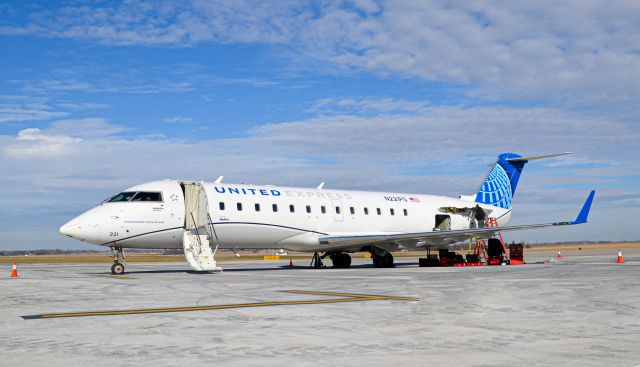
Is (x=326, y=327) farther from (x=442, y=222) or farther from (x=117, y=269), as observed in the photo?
(x=442, y=222)

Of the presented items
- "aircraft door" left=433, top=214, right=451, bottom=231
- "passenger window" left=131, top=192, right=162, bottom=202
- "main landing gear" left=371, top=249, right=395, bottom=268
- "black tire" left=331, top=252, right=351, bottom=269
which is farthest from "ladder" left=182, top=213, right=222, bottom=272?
"aircraft door" left=433, top=214, right=451, bottom=231

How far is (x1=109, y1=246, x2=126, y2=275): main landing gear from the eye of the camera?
23984 mm

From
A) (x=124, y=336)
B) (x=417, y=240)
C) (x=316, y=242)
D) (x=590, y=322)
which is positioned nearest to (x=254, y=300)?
(x=124, y=336)

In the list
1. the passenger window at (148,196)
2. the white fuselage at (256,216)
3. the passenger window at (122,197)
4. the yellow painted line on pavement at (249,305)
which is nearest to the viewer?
the yellow painted line on pavement at (249,305)

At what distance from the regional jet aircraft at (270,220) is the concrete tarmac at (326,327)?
954cm

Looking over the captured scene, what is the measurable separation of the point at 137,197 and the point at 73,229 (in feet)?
9.16

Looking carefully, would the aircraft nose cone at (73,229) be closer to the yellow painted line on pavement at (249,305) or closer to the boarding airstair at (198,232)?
the boarding airstair at (198,232)

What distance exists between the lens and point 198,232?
2634 cm

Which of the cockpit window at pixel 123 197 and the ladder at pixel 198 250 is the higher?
the cockpit window at pixel 123 197

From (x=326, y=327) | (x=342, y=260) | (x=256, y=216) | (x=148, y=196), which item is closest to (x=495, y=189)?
(x=342, y=260)

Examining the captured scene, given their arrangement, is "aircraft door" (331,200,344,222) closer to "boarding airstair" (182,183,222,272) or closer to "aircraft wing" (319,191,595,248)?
"aircraft wing" (319,191,595,248)

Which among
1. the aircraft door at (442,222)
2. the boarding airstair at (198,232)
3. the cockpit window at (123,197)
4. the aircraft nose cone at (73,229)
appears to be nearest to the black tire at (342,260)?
the aircraft door at (442,222)

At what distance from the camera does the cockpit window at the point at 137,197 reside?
25317mm

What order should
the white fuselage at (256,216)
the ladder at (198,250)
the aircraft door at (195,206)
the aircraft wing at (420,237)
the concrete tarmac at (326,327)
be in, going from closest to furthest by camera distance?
the concrete tarmac at (326,327) < the white fuselage at (256,216) < the ladder at (198,250) < the aircraft door at (195,206) < the aircraft wing at (420,237)
